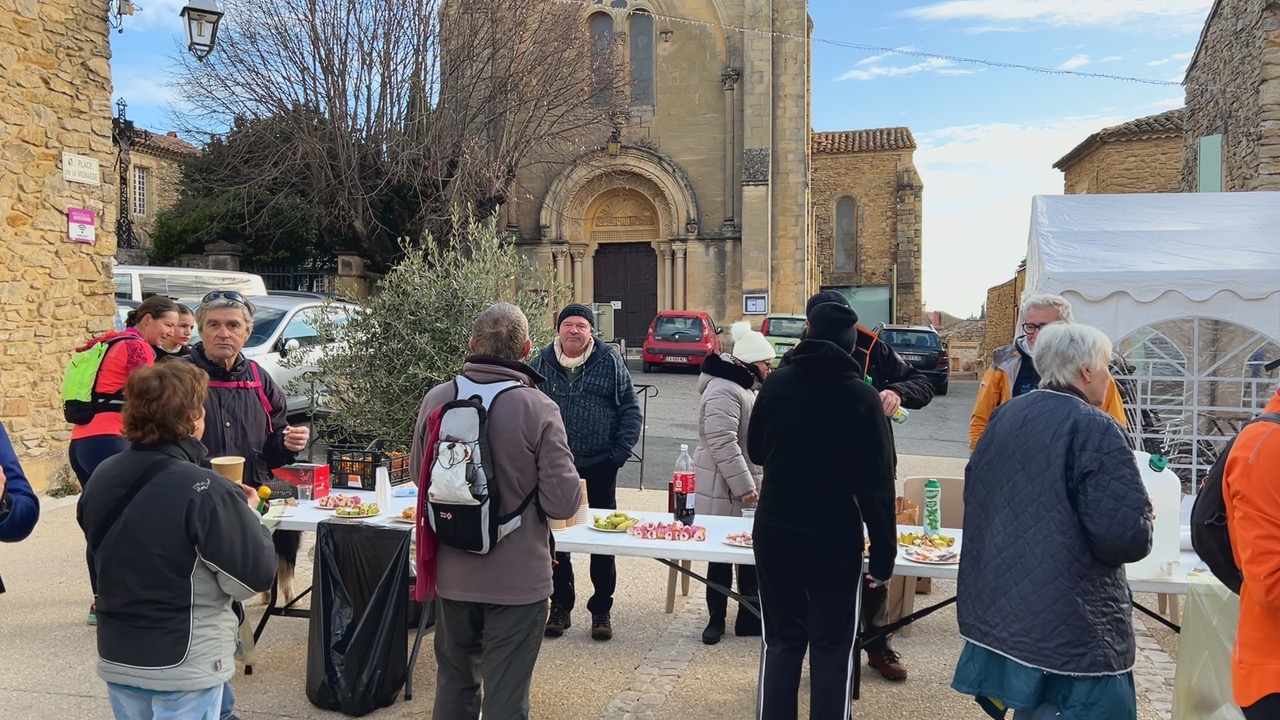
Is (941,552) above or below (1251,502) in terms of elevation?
below

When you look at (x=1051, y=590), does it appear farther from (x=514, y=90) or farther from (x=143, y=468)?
(x=514, y=90)

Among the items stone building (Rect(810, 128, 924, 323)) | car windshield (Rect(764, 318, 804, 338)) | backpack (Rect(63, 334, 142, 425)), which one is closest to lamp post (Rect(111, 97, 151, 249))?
car windshield (Rect(764, 318, 804, 338))

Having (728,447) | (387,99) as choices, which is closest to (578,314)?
(728,447)

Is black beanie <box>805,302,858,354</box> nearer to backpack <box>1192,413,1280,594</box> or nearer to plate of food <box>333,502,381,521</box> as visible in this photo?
backpack <box>1192,413,1280,594</box>

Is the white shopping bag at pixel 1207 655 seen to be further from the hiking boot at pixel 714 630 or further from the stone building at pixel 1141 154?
the stone building at pixel 1141 154

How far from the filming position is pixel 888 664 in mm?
4188

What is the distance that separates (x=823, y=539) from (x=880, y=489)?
27 centimetres

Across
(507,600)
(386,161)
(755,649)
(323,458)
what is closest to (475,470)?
(507,600)

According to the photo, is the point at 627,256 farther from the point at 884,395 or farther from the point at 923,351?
the point at 884,395

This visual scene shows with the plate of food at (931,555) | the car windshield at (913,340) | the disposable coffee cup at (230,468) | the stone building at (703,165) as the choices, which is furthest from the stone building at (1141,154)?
the disposable coffee cup at (230,468)

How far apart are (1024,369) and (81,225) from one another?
8481mm

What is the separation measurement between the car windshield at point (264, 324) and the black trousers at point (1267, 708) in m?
10.3

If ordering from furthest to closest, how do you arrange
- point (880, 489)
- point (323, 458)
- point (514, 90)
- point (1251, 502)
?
point (514, 90) → point (323, 458) → point (880, 489) → point (1251, 502)

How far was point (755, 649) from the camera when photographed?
4.59 m
